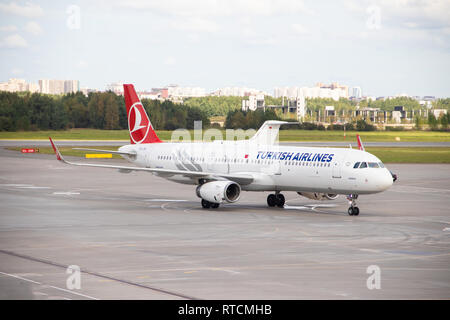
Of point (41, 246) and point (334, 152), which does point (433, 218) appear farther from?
point (41, 246)

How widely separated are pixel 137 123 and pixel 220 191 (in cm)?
1165

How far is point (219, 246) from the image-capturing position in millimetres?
30719

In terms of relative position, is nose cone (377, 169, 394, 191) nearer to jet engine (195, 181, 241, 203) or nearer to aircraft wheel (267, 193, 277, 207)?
aircraft wheel (267, 193, 277, 207)

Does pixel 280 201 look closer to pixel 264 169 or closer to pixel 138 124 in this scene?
pixel 264 169

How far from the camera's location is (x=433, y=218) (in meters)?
40.8

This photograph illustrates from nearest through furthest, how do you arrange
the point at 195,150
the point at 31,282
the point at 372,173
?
the point at 31,282
the point at 372,173
the point at 195,150

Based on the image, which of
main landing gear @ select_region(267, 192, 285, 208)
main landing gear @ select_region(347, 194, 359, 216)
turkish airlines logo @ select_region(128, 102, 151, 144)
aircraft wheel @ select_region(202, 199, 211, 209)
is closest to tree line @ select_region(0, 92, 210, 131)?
turkish airlines logo @ select_region(128, 102, 151, 144)

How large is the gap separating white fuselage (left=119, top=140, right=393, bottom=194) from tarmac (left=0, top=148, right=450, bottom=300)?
5.23 feet

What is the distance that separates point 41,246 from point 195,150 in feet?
61.4

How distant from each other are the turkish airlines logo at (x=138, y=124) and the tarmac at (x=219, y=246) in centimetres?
399

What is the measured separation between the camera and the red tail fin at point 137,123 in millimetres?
51250
